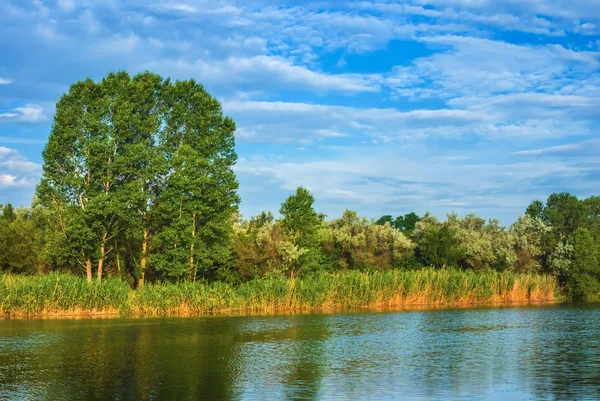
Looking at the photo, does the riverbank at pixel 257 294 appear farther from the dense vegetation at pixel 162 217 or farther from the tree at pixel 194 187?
the tree at pixel 194 187

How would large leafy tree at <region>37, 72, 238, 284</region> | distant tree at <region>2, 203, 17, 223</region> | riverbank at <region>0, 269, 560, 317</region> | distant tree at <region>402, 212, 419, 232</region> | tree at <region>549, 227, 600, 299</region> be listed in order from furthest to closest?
distant tree at <region>402, 212, 419, 232</region>
distant tree at <region>2, 203, 17, 223</region>
tree at <region>549, 227, 600, 299</region>
large leafy tree at <region>37, 72, 238, 284</region>
riverbank at <region>0, 269, 560, 317</region>

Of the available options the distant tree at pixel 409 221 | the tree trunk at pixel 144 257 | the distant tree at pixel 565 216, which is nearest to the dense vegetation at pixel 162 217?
the tree trunk at pixel 144 257

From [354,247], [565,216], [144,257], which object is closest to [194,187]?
[144,257]

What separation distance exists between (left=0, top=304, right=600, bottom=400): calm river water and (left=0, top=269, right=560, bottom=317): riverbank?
312 centimetres

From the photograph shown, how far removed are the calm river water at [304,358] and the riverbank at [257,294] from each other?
312 centimetres

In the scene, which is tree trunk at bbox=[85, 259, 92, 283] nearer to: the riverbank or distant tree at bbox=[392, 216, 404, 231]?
the riverbank

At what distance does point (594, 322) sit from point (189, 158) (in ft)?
108

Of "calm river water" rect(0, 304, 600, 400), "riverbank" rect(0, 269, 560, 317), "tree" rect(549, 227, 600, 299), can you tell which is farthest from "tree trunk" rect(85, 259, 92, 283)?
"tree" rect(549, 227, 600, 299)

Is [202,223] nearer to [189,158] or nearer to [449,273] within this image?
[189,158]

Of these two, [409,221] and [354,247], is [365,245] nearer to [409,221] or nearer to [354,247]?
[354,247]

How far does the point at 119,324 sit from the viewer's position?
3803cm

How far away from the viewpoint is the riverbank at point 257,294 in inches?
1657

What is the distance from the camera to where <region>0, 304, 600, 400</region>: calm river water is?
18.9 meters

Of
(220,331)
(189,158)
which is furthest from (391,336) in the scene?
(189,158)
